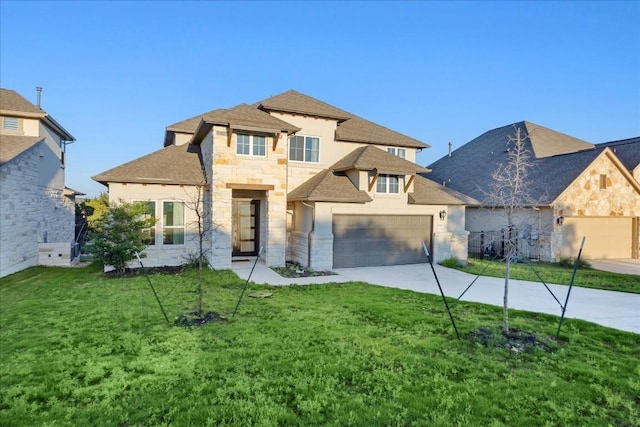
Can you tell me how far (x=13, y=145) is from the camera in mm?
14289

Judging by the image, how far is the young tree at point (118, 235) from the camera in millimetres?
12430

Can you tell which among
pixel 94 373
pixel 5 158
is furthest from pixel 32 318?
pixel 5 158

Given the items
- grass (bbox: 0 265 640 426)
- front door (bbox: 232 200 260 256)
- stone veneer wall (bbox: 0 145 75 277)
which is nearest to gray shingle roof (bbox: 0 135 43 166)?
stone veneer wall (bbox: 0 145 75 277)

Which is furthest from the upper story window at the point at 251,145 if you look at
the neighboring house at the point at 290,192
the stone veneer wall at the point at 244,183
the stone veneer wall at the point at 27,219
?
the stone veneer wall at the point at 27,219

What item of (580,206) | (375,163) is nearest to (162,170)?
(375,163)

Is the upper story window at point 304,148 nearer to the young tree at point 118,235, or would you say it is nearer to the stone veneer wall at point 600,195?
the young tree at point 118,235

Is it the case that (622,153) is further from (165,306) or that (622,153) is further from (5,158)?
(5,158)

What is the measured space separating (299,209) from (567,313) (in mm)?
10191

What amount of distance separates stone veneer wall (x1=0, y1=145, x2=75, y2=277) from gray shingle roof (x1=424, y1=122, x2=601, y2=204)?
20185 mm

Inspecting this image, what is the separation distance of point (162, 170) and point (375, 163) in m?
9.03

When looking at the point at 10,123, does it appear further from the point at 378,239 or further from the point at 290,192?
the point at 378,239

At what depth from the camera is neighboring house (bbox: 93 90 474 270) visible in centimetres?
1348

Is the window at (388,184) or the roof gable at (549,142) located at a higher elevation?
the roof gable at (549,142)

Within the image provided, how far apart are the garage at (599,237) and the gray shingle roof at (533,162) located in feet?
7.79
